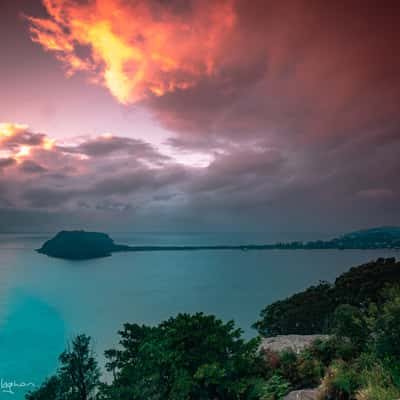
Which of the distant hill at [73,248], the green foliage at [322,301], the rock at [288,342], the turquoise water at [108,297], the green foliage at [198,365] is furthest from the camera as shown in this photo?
the distant hill at [73,248]

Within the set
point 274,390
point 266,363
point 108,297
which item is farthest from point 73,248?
point 274,390

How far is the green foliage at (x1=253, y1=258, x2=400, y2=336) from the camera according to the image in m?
25.9

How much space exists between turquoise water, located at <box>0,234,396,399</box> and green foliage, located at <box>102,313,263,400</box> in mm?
43746

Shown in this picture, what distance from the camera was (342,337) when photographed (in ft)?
30.5

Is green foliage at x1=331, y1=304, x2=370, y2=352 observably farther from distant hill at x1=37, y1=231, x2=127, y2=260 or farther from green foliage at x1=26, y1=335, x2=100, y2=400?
distant hill at x1=37, y1=231, x2=127, y2=260

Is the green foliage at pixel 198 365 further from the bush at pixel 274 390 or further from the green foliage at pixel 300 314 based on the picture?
the green foliage at pixel 300 314

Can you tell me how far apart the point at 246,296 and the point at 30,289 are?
2880 inches

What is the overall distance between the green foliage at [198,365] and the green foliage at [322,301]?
64.9 feet

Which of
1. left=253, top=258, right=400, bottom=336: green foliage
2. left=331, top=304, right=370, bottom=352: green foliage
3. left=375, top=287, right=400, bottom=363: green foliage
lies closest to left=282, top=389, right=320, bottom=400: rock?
left=375, top=287, right=400, bottom=363: green foliage

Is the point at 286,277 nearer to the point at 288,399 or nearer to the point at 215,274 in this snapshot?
the point at 215,274

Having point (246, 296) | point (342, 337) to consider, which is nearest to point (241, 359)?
point (342, 337)

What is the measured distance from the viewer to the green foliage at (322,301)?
85.0 feet

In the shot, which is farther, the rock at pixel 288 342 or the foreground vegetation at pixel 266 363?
the rock at pixel 288 342

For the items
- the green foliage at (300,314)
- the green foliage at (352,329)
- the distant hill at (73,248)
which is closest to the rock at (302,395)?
the green foliage at (352,329)
